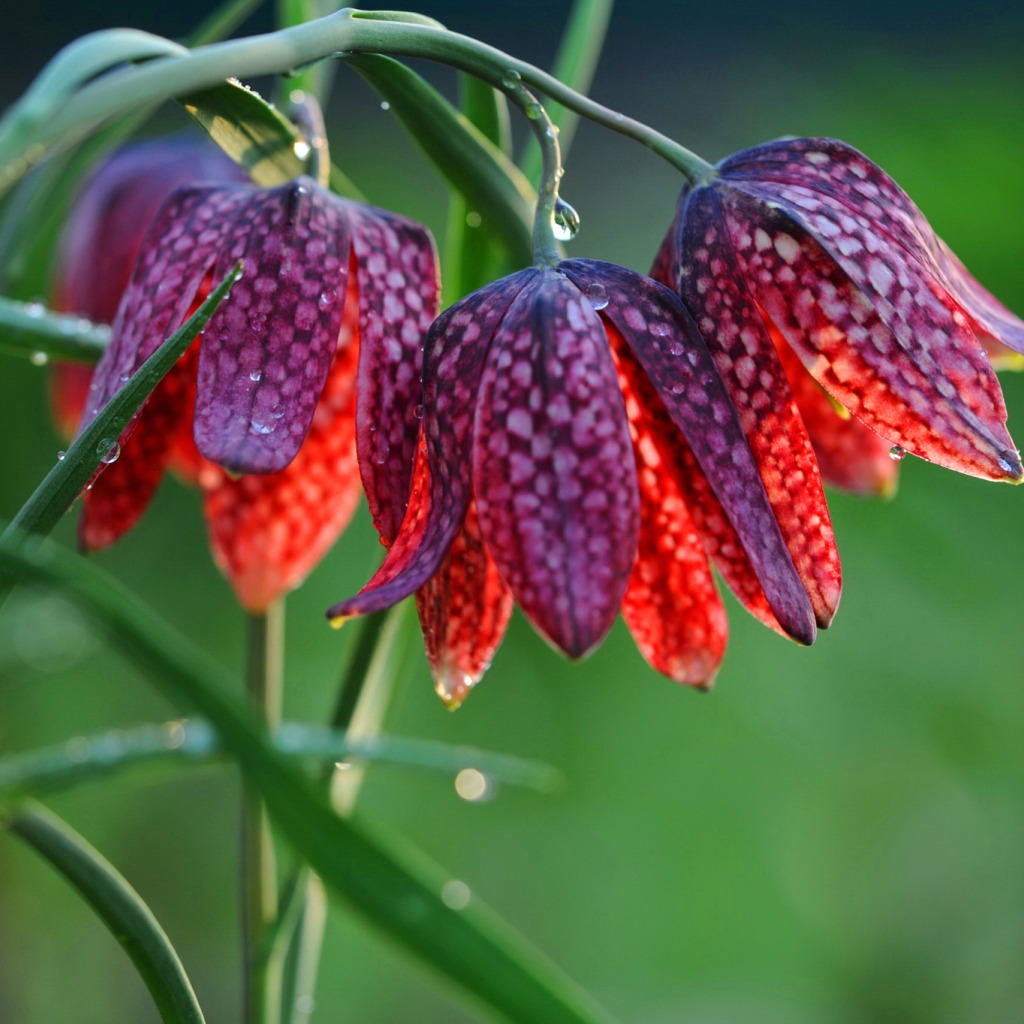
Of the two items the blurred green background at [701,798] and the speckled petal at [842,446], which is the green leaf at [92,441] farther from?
the blurred green background at [701,798]

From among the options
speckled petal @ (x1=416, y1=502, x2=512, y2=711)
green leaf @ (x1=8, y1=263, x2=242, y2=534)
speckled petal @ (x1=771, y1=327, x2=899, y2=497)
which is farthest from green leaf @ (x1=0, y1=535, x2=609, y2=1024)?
speckled petal @ (x1=771, y1=327, x2=899, y2=497)

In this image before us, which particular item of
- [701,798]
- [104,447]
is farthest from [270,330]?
[701,798]

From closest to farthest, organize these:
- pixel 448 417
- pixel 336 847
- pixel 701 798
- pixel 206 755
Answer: pixel 336 847, pixel 448 417, pixel 206 755, pixel 701 798

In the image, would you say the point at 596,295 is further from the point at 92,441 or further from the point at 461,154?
the point at 92,441

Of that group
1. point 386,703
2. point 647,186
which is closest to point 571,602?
point 386,703

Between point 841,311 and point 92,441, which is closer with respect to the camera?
point 92,441

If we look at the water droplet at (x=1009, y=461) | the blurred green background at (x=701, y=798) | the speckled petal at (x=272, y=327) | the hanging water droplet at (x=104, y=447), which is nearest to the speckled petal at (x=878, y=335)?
the water droplet at (x=1009, y=461)

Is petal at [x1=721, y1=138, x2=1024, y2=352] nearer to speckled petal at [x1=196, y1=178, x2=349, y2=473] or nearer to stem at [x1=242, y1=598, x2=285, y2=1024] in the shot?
speckled petal at [x1=196, y1=178, x2=349, y2=473]
